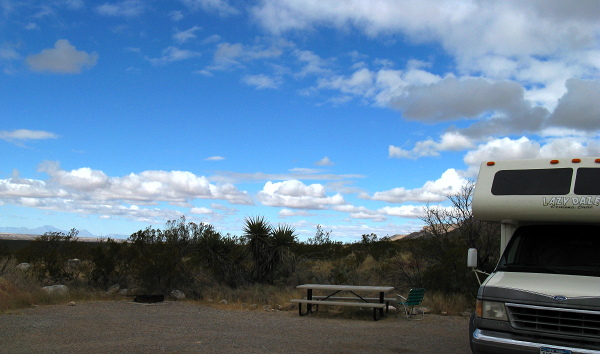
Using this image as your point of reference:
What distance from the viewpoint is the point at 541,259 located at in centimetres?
685

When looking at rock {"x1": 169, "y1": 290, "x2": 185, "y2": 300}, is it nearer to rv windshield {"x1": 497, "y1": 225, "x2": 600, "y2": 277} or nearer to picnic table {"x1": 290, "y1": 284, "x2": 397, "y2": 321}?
picnic table {"x1": 290, "y1": 284, "x2": 397, "y2": 321}

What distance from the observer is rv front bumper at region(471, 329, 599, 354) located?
553 cm

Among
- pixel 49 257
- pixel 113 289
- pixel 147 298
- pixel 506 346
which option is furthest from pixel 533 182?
pixel 49 257

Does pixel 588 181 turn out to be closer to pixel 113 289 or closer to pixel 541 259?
pixel 541 259

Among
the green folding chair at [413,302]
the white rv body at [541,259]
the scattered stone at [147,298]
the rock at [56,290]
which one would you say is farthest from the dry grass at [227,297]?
the white rv body at [541,259]

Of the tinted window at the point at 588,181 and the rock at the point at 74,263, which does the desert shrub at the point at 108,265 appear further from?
the tinted window at the point at 588,181

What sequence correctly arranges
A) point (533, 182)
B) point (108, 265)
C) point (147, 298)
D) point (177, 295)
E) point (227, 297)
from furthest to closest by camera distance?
point (108, 265)
point (177, 295)
point (227, 297)
point (147, 298)
point (533, 182)

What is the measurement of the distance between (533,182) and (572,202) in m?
0.58

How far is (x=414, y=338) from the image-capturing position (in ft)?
31.6

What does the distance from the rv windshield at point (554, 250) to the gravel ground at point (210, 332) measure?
2416 mm

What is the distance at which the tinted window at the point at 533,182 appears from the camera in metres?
6.61

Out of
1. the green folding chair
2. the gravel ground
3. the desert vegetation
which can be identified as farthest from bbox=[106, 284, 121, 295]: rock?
the green folding chair

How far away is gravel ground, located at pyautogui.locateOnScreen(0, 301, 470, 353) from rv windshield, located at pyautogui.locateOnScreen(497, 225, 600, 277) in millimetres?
2416

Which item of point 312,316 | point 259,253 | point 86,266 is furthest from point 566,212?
point 86,266
